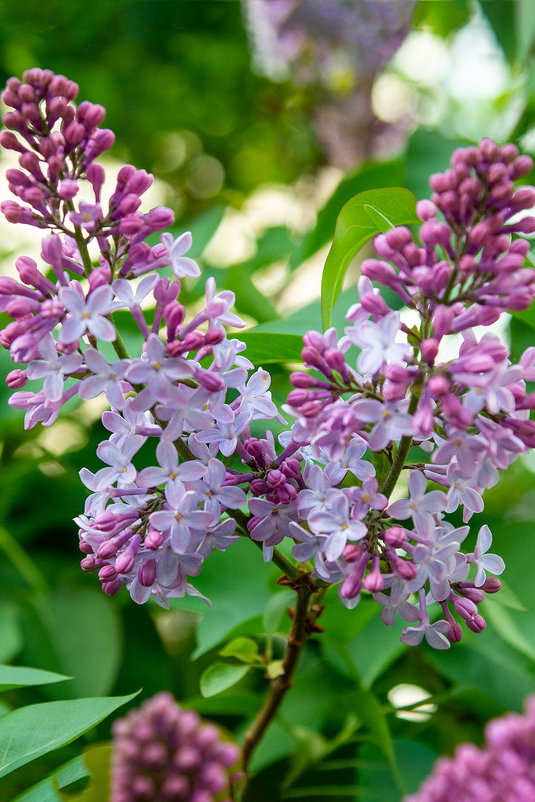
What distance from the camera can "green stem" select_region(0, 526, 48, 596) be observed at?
1073mm

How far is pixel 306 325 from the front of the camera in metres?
0.85

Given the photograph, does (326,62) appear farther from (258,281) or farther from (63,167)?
(63,167)

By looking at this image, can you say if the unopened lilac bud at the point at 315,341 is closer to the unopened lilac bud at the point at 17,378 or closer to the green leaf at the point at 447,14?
the unopened lilac bud at the point at 17,378

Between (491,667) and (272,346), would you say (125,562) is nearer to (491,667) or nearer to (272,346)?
(272,346)

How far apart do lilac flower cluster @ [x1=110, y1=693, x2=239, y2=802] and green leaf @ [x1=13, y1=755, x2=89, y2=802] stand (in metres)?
0.16

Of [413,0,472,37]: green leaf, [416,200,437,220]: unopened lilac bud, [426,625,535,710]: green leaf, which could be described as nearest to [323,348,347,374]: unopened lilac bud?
[416,200,437,220]: unopened lilac bud

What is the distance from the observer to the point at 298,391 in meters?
0.51

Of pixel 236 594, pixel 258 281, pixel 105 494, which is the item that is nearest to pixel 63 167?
pixel 105 494

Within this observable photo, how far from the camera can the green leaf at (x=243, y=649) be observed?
70cm

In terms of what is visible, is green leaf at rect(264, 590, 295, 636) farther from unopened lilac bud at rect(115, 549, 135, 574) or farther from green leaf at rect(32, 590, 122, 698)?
green leaf at rect(32, 590, 122, 698)

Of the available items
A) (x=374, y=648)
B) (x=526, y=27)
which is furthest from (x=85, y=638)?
(x=526, y=27)

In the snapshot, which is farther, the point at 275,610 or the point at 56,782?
the point at 275,610

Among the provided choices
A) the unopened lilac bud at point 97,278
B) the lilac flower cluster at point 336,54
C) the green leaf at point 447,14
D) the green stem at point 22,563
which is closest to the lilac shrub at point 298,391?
the unopened lilac bud at point 97,278

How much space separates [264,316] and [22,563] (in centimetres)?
46
